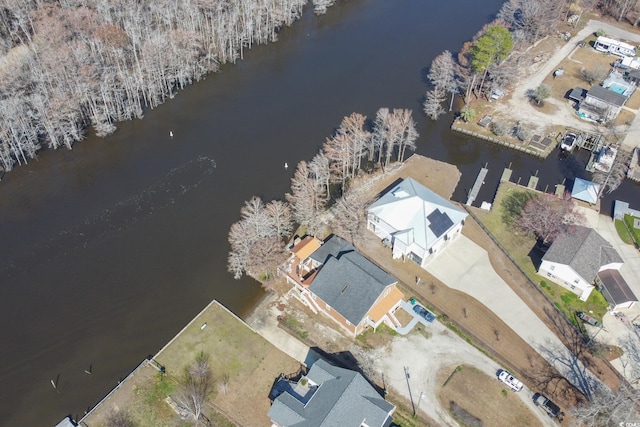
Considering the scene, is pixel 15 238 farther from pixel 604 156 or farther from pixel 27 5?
pixel 604 156

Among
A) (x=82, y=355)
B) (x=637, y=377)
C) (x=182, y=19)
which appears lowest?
(x=82, y=355)

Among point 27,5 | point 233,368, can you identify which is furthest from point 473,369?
point 27,5

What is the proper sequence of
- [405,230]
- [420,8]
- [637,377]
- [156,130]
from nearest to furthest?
A: 1. [637,377]
2. [405,230]
3. [156,130]
4. [420,8]

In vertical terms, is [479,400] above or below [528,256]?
below

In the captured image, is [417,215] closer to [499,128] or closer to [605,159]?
[499,128]

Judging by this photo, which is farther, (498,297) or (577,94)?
(577,94)

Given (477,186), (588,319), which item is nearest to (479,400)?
(588,319)
